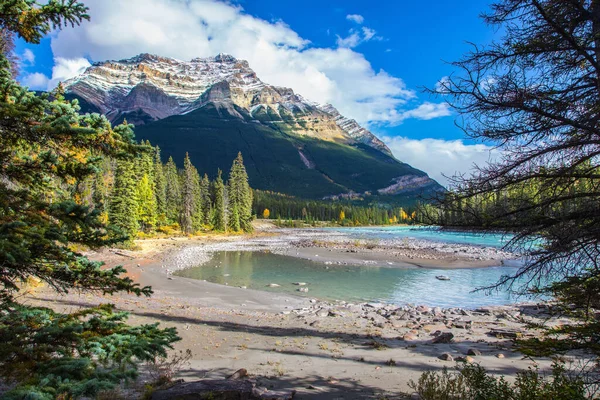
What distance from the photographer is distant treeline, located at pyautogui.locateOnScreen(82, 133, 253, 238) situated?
3907 centimetres

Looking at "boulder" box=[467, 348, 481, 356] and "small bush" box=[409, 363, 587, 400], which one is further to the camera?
"boulder" box=[467, 348, 481, 356]

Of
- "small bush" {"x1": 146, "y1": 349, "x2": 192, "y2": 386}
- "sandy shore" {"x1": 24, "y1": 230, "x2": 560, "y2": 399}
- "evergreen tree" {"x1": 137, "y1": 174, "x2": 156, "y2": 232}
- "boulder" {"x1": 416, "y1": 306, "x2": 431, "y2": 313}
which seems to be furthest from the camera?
"evergreen tree" {"x1": 137, "y1": 174, "x2": 156, "y2": 232}

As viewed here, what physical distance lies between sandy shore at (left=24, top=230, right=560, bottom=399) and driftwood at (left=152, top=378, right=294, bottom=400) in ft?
4.21

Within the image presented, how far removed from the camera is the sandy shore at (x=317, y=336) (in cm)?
779

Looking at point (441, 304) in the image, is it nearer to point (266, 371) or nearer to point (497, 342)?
point (497, 342)

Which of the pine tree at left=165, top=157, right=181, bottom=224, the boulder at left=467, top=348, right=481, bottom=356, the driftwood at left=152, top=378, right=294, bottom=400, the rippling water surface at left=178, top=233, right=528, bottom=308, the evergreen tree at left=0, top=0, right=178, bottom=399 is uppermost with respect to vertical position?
the pine tree at left=165, top=157, right=181, bottom=224

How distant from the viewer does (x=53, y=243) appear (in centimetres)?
351

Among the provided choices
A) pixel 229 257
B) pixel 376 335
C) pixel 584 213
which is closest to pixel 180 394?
pixel 584 213

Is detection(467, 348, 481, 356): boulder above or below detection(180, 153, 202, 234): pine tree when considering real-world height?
below

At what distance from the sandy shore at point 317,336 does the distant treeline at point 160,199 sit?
19.1m

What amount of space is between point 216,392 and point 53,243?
11.4ft

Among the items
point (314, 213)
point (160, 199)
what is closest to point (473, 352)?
point (160, 199)

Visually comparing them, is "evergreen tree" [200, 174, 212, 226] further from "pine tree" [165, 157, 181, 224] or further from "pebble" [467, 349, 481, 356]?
"pebble" [467, 349, 481, 356]

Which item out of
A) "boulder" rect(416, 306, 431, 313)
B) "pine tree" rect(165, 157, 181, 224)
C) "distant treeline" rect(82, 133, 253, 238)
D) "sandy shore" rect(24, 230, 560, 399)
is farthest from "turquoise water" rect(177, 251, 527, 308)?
"pine tree" rect(165, 157, 181, 224)
